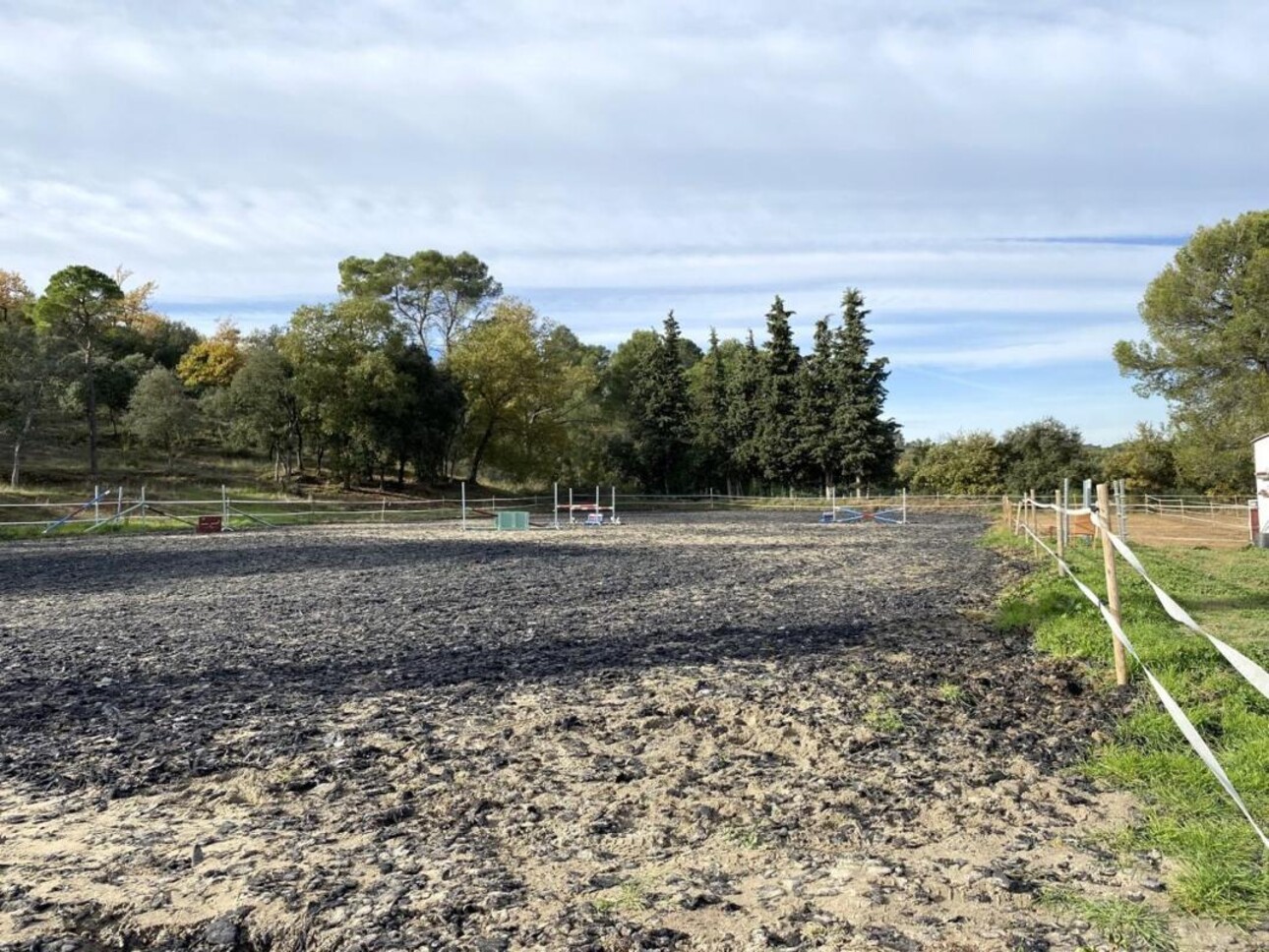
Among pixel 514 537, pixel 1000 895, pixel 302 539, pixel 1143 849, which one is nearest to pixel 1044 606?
pixel 1143 849

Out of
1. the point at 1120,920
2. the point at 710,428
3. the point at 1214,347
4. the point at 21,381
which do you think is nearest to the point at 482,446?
the point at 710,428

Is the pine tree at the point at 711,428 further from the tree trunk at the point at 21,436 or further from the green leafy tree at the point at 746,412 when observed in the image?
the tree trunk at the point at 21,436

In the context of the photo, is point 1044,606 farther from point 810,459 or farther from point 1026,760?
point 810,459

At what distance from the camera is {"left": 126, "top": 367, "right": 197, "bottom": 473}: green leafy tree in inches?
1486

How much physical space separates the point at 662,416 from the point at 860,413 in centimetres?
1210

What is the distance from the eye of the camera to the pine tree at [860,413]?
158ft

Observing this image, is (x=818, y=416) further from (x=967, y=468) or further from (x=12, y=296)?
(x=12, y=296)

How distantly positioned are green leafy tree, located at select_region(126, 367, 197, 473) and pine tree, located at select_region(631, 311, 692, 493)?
995 inches

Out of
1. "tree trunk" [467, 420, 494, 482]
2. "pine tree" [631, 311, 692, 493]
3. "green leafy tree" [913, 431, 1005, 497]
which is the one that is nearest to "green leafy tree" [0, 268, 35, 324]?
"tree trunk" [467, 420, 494, 482]

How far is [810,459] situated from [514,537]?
97.9ft

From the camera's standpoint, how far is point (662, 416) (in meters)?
53.5

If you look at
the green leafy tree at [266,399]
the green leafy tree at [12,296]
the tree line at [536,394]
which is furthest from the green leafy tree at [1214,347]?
the green leafy tree at [12,296]

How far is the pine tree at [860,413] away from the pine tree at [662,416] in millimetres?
9869

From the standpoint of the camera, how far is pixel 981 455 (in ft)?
169
